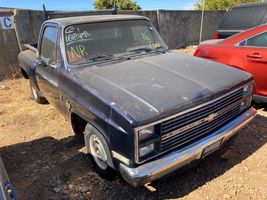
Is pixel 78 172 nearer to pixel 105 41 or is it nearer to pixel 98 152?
pixel 98 152

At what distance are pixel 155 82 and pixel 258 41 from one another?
2.61 m

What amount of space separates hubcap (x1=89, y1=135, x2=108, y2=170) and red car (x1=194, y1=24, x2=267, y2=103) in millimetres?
2885

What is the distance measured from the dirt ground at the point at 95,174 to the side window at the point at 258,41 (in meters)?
1.19

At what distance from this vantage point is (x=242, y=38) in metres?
4.80

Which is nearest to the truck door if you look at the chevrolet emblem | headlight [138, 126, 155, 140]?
headlight [138, 126, 155, 140]

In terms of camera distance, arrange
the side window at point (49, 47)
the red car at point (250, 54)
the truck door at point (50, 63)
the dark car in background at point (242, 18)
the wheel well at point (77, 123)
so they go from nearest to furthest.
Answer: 1. the wheel well at point (77, 123)
2. the truck door at point (50, 63)
3. the side window at point (49, 47)
4. the red car at point (250, 54)
5. the dark car in background at point (242, 18)

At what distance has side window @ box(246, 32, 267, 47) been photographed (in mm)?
4519

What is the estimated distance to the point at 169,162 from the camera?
2516 millimetres

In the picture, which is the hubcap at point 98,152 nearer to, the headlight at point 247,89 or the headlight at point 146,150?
the headlight at point 146,150

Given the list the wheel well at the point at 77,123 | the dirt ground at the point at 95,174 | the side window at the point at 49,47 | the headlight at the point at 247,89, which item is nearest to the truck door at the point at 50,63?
the side window at the point at 49,47

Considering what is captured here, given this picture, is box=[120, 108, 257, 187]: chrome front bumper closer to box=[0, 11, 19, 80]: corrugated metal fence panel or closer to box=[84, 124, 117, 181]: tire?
box=[84, 124, 117, 181]: tire

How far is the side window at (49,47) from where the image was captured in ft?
12.8

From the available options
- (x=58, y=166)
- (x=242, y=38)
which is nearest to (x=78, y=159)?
(x=58, y=166)

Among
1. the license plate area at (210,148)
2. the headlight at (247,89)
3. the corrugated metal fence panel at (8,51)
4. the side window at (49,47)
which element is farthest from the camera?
the corrugated metal fence panel at (8,51)
